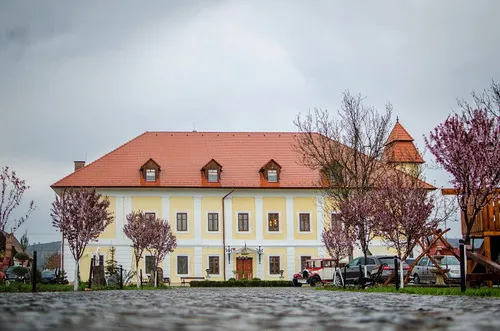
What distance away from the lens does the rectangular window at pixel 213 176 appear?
6022 centimetres

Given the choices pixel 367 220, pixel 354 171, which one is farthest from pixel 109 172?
pixel 367 220

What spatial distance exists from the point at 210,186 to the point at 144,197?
530cm

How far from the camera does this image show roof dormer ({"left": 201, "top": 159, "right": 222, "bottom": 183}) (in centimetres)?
6022

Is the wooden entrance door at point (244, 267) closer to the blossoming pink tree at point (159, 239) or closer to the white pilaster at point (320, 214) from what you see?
the white pilaster at point (320, 214)

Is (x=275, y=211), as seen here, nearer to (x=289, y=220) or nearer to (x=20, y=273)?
(x=289, y=220)

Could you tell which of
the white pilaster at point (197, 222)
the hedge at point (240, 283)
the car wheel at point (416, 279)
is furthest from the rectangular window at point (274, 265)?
the car wheel at point (416, 279)

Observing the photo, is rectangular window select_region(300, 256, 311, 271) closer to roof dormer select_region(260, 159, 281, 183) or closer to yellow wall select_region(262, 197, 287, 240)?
yellow wall select_region(262, 197, 287, 240)

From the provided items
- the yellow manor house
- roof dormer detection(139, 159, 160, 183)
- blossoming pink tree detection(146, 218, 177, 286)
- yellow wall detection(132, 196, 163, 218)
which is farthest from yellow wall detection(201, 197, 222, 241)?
blossoming pink tree detection(146, 218, 177, 286)

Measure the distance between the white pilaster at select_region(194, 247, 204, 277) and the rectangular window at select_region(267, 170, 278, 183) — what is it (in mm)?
7890

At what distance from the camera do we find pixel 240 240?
59.6 m

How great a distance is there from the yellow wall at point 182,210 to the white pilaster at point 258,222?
5114 millimetres

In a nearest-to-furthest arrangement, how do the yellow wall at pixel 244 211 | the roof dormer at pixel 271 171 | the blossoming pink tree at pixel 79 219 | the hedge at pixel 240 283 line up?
the blossoming pink tree at pixel 79 219
the hedge at pixel 240 283
the yellow wall at pixel 244 211
the roof dormer at pixel 271 171

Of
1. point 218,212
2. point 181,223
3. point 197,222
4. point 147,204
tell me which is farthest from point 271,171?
point 147,204

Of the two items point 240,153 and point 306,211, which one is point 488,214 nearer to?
point 306,211
